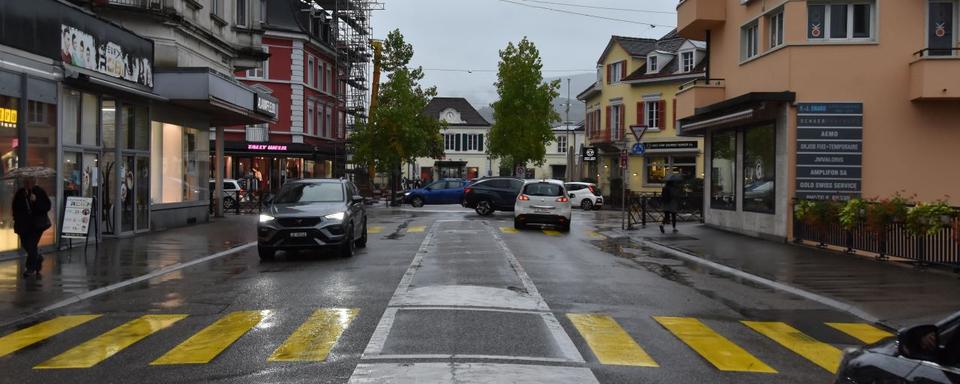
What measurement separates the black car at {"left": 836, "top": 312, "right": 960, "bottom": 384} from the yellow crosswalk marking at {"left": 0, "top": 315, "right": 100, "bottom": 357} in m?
7.28

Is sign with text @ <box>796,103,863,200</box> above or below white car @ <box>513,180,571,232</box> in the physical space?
above

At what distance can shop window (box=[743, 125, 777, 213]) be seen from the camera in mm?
21141

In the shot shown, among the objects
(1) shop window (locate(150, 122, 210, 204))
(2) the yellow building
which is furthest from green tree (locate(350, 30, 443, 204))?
(1) shop window (locate(150, 122, 210, 204))

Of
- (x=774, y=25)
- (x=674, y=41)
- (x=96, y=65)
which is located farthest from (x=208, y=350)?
(x=674, y=41)

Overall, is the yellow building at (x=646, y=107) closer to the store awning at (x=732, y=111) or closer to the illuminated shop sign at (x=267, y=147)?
the illuminated shop sign at (x=267, y=147)

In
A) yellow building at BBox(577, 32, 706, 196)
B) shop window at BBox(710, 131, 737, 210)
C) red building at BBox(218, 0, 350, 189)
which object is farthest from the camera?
yellow building at BBox(577, 32, 706, 196)

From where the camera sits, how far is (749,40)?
78.1 feet

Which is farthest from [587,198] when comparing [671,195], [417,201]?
[671,195]

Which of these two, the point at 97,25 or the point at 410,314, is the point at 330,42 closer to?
the point at 97,25

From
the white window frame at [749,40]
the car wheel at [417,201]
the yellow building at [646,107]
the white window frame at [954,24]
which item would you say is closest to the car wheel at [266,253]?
the white window frame at [749,40]

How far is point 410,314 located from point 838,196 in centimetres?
1415

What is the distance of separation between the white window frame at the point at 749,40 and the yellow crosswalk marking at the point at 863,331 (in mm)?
14517

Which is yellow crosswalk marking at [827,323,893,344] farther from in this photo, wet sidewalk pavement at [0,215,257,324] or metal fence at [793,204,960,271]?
wet sidewalk pavement at [0,215,257,324]

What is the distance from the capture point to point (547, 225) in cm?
2788
